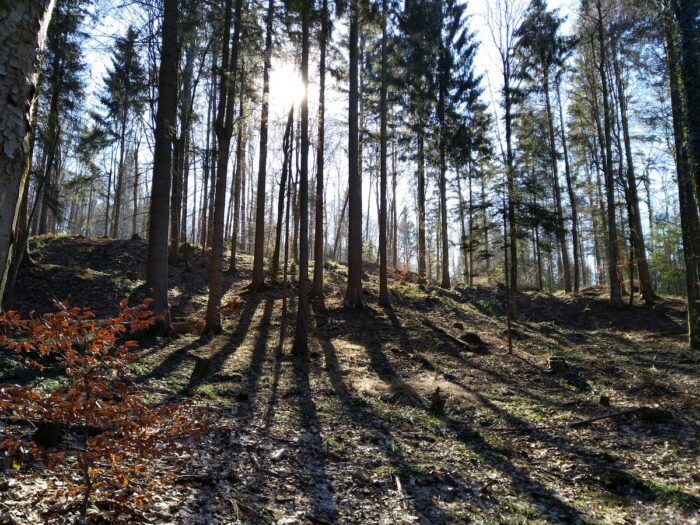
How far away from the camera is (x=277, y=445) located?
4957mm

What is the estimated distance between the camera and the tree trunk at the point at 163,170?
948 centimetres

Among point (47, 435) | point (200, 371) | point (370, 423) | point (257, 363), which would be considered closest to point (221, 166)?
point (257, 363)

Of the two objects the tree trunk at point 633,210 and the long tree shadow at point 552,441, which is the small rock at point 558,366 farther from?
the tree trunk at point 633,210

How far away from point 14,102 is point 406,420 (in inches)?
235

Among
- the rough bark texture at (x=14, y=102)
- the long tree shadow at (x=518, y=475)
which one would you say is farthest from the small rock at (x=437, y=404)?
the rough bark texture at (x=14, y=102)

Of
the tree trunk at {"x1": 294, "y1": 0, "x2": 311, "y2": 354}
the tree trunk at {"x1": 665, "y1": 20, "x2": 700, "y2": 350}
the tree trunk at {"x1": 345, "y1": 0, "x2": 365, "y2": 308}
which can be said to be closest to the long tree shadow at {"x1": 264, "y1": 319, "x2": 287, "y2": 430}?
the tree trunk at {"x1": 294, "y1": 0, "x2": 311, "y2": 354}

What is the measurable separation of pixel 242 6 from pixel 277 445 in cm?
1130

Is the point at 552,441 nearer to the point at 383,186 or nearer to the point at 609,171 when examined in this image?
the point at 383,186

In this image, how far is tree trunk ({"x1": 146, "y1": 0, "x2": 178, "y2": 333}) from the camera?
948cm

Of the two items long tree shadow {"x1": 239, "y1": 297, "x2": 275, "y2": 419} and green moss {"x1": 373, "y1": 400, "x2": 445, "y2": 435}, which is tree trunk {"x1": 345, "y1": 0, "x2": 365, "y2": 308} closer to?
long tree shadow {"x1": 239, "y1": 297, "x2": 275, "y2": 419}

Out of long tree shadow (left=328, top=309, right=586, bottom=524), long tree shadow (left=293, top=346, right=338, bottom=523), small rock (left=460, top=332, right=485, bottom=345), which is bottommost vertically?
long tree shadow (left=328, top=309, right=586, bottom=524)

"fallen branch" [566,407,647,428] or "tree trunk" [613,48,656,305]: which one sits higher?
"tree trunk" [613,48,656,305]

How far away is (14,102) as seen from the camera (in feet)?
4.19

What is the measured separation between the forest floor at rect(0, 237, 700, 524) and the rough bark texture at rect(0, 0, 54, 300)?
7.91 feet
